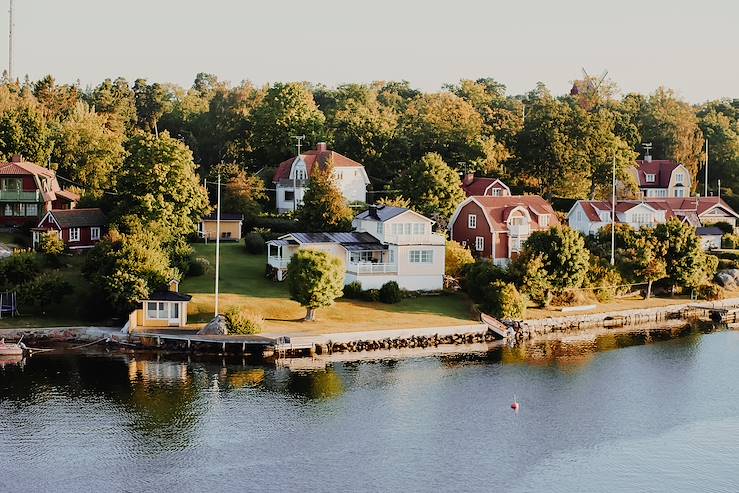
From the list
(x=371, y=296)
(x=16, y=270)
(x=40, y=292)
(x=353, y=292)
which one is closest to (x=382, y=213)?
(x=353, y=292)

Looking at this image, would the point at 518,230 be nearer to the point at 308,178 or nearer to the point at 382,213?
the point at 382,213

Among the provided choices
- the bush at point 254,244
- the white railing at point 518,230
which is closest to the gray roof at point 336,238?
the bush at point 254,244

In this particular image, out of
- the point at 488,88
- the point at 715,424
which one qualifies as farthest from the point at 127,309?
the point at 488,88

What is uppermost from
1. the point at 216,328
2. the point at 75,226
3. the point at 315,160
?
the point at 315,160

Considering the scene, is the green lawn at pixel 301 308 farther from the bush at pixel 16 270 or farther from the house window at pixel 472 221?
the house window at pixel 472 221

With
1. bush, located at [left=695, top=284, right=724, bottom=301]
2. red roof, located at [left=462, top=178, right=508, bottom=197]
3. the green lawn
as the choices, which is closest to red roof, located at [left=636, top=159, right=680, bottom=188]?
red roof, located at [left=462, top=178, right=508, bottom=197]

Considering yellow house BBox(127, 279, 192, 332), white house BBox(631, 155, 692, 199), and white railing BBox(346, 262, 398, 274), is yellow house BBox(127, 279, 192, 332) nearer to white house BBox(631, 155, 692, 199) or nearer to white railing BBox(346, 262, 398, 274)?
white railing BBox(346, 262, 398, 274)
